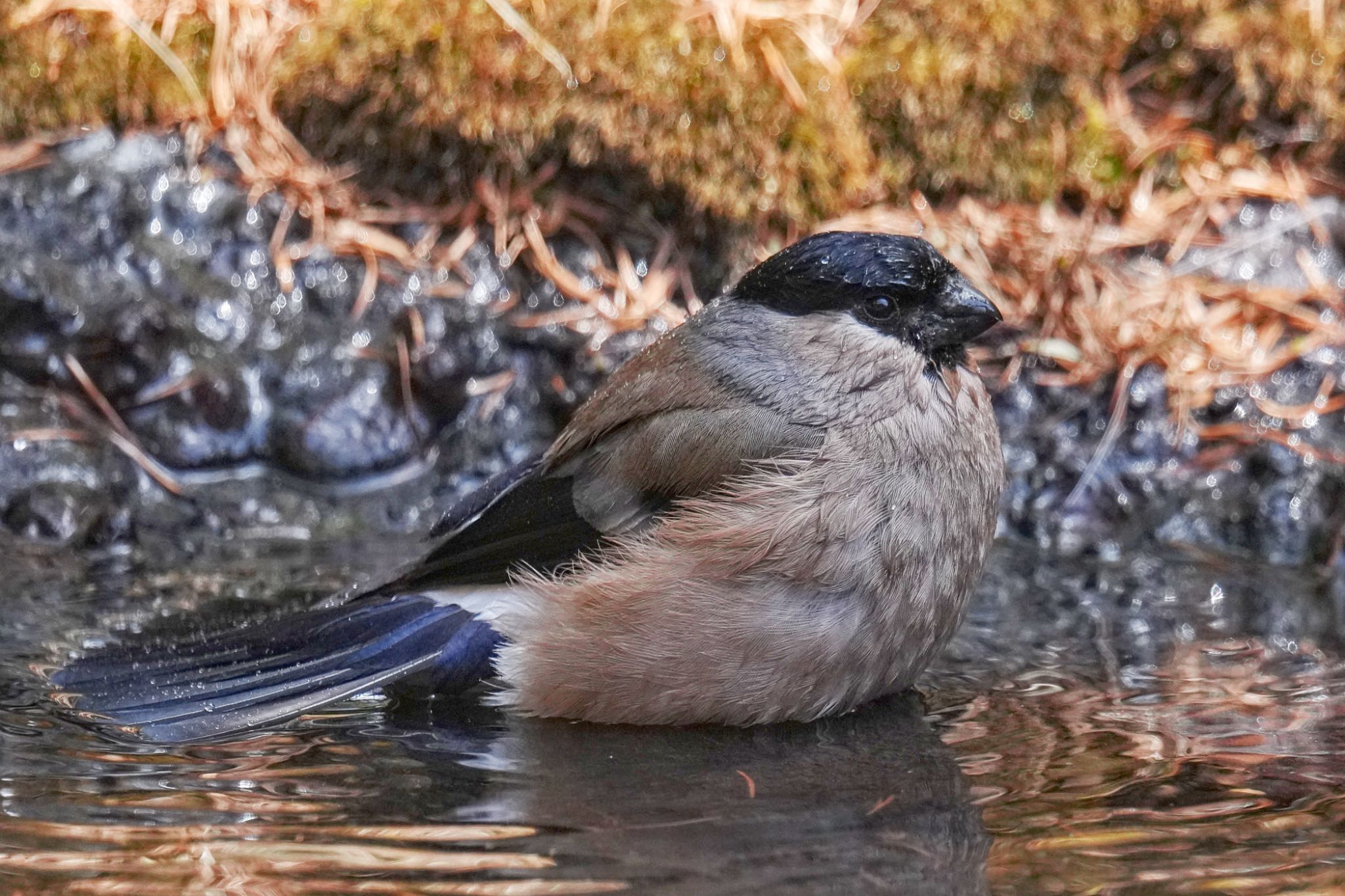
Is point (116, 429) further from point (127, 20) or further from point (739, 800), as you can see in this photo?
point (739, 800)

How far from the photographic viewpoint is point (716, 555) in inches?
155

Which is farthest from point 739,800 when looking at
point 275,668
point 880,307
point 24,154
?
point 24,154

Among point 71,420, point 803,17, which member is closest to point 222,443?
point 71,420

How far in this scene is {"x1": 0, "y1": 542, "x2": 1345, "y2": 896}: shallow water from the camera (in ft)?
9.05

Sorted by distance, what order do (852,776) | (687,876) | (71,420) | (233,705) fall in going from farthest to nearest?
(71,420)
(233,705)
(852,776)
(687,876)

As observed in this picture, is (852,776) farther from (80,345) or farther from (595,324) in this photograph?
(80,345)

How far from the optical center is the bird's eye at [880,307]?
4.23 m

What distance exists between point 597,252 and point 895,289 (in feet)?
7.93

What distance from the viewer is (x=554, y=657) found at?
4.09 metres

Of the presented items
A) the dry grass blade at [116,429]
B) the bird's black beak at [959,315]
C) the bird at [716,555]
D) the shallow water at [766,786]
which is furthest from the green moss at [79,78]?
the bird's black beak at [959,315]

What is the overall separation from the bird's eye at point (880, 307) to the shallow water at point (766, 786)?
43.1 inches

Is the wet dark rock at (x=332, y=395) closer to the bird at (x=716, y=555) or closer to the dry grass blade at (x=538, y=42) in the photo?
the dry grass blade at (x=538, y=42)

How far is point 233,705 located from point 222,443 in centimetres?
220

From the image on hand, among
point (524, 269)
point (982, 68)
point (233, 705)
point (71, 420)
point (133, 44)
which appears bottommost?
point (233, 705)
